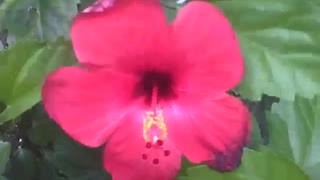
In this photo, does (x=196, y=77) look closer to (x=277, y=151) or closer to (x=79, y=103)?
(x=79, y=103)

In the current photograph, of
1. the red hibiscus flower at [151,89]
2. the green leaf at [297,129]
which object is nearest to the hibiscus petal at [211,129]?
the red hibiscus flower at [151,89]

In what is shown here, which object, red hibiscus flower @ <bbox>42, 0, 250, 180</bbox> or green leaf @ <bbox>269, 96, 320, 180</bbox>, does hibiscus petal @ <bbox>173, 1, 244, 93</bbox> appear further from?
green leaf @ <bbox>269, 96, 320, 180</bbox>

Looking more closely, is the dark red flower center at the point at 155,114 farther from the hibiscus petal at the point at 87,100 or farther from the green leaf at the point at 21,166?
the green leaf at the point at 21,166

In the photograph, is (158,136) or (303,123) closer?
(158,136)

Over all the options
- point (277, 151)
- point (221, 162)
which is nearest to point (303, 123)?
point (277, 151)

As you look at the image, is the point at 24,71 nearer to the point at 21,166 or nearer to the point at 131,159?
the point at 131,159
